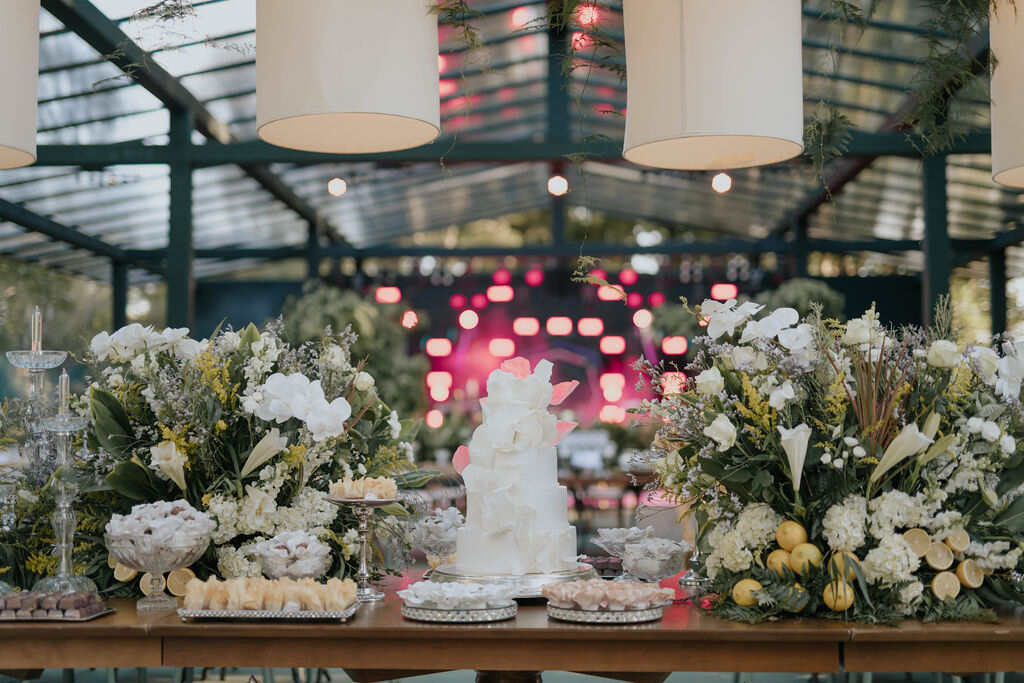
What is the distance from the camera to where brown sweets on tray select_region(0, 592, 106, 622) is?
2.33 metres

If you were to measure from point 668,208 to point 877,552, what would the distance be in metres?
12.6

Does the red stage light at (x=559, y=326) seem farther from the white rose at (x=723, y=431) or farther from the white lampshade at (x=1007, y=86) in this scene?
the white rose at (x=723, y=431)

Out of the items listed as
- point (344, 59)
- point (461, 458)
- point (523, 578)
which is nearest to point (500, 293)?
point (461, 458)

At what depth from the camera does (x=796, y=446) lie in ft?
7.64

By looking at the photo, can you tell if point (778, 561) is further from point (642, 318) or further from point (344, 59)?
point (642, 318)

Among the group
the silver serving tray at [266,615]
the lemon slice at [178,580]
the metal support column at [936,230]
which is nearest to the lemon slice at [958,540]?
the silver serving tray at [266,615]

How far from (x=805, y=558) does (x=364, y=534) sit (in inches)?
39.5

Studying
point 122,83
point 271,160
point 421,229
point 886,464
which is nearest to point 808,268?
point 421,229

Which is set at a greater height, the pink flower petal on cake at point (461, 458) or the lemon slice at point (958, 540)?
the pink flower petal on cake at point (461, 458)

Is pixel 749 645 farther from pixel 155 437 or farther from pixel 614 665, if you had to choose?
pixel 155 437

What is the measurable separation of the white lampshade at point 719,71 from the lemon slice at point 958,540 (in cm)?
88

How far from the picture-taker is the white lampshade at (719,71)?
7.13 feet

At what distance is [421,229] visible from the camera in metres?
14.9

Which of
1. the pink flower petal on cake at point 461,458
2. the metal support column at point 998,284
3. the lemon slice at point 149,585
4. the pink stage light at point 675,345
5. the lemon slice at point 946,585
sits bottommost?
the lemon slice at point 149,585
